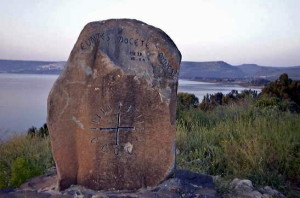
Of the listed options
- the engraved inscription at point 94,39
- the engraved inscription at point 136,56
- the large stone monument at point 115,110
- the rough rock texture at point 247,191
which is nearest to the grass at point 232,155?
the rough rock texture at point 247,191

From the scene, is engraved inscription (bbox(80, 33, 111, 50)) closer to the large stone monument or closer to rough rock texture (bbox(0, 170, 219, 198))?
the large stone monument

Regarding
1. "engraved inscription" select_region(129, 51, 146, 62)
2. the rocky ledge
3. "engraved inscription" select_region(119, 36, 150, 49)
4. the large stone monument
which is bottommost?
the rocky ledge

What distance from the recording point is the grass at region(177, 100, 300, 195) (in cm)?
621

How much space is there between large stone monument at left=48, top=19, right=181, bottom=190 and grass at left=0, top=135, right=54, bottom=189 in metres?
0.81

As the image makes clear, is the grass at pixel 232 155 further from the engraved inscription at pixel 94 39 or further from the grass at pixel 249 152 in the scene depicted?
the engraved inscription at pixel 94 39

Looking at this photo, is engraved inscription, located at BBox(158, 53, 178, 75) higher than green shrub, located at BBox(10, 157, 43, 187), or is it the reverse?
engraved inscription, located at BBox(158, 53, 178, 75)

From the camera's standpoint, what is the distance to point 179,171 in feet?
16.6

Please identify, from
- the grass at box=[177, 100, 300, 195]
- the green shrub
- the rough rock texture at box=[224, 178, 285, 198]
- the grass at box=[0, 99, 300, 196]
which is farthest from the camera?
the grass at box=[177, 100, 300, 195]

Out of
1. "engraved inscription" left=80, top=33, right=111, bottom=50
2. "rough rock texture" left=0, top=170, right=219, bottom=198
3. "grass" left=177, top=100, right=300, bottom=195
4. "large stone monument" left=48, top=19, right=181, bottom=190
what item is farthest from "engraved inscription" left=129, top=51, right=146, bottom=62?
"grass" left=177, top=100, right=300, bottom=195

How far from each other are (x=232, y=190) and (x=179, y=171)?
76cm

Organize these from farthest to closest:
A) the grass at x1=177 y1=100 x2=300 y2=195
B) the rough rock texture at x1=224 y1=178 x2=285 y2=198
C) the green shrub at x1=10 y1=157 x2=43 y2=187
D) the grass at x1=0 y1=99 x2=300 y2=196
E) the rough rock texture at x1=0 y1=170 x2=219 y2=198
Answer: the grass at x1=177 y1=100 x2=300 y2=195 < the grass at x1=0 y1=99 x2=300 y2=196 < the rough rock texture at x1=224 y1=178 x2=285 y2=198 < the green shrub at x1=10 y1=157 x2=43 y2=187 < the rough rock texture at x1=0 y1=170 x2=219 y2=198

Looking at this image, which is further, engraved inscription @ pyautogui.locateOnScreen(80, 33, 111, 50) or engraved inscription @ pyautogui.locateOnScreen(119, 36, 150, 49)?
engraved inscription @ pyautogui.locateOnScreen(119, 36, 150, 49)

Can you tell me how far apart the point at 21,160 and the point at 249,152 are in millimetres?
3546

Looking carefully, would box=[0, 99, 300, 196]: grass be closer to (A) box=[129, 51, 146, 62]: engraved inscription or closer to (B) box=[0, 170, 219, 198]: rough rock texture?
(B) box=[0, 170, 219, 198]: rough rock texture
